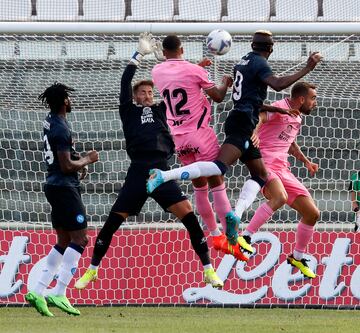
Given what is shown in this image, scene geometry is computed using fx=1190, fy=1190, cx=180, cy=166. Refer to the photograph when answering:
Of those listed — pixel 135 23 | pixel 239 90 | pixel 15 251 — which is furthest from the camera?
pixel 15 251

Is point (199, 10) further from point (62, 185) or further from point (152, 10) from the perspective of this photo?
point (62, 185)

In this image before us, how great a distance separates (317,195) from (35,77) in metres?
3.91

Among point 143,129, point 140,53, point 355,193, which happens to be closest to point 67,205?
point 143,129

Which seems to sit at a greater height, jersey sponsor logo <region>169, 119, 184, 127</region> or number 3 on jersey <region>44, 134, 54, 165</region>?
jersey sponsor logo <region>169, 119, 184, 127</region>

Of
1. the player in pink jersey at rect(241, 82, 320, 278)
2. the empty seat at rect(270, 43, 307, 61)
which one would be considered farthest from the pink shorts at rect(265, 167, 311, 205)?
the empty seat at rect(270, 43, 307, 61)

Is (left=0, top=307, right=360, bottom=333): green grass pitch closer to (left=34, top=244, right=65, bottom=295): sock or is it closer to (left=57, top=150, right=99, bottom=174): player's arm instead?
(left=34, top=244, right=65, bottom=295): sock

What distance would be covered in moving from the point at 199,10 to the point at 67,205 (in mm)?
3727

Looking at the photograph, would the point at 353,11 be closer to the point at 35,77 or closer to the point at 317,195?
the point at 317,195

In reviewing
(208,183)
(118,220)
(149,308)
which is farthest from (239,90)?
(149,308)

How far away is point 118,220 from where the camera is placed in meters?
12.4

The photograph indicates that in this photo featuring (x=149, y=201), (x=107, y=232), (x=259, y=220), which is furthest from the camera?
(x=149, y=201)

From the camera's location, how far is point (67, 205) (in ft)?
38.8

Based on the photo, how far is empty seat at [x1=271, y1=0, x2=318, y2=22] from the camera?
14578mm

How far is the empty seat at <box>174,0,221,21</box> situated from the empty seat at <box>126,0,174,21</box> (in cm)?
13
